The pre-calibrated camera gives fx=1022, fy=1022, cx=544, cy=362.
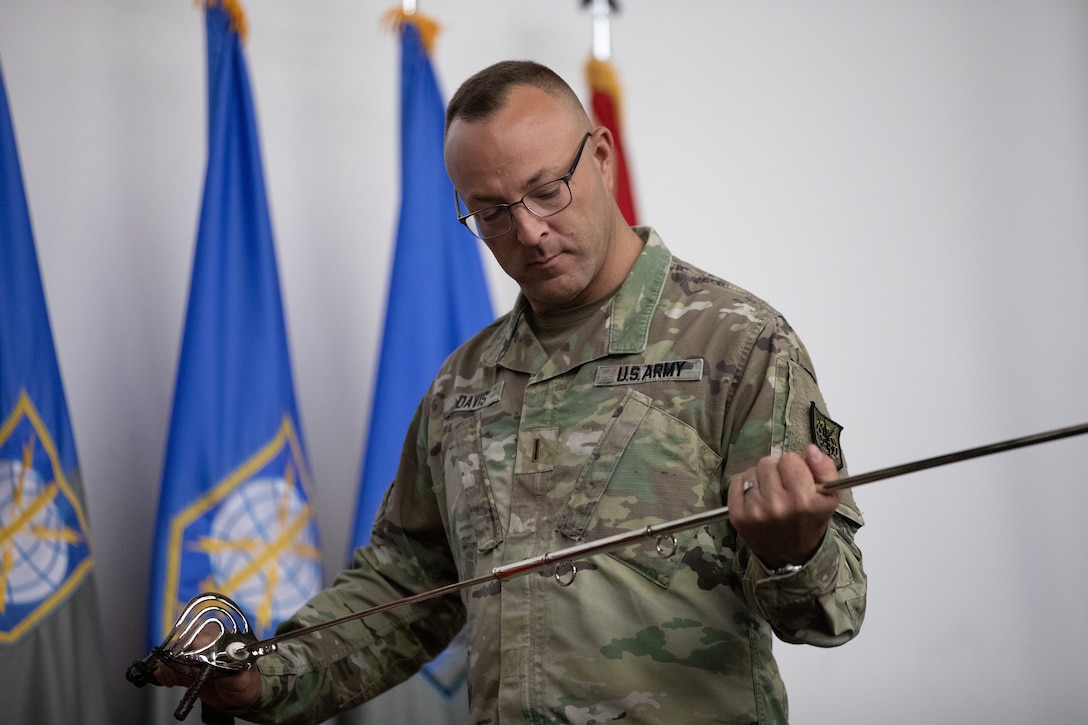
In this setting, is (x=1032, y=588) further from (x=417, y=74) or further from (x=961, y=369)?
(x=417, y=74)

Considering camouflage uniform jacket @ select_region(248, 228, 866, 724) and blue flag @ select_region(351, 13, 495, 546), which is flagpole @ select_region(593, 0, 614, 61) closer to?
blue flag @ select_region(351, 13, 495, 546)

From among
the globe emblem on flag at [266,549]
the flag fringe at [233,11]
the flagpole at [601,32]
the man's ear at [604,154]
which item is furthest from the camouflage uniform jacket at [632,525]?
the flagpole at [601,32]

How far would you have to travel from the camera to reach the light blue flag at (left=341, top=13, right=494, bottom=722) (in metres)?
2.11

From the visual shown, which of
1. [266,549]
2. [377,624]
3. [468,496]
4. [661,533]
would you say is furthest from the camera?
[266,549]

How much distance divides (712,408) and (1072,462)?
1.74 m

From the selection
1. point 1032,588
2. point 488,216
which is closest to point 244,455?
point 488,216

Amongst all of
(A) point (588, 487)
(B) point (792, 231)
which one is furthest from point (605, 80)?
(A) point (588, 487)

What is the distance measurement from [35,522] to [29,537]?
3 cm

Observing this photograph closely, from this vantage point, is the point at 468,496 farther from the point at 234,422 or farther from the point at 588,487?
the point at 234,422

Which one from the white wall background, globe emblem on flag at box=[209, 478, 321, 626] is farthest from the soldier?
the white wall background

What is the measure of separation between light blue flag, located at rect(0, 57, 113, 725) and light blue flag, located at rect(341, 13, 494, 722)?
53 centimetres

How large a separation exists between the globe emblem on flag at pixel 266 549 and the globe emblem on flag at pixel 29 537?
27cm

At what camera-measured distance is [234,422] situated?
2.03m

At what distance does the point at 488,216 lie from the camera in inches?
55.7
